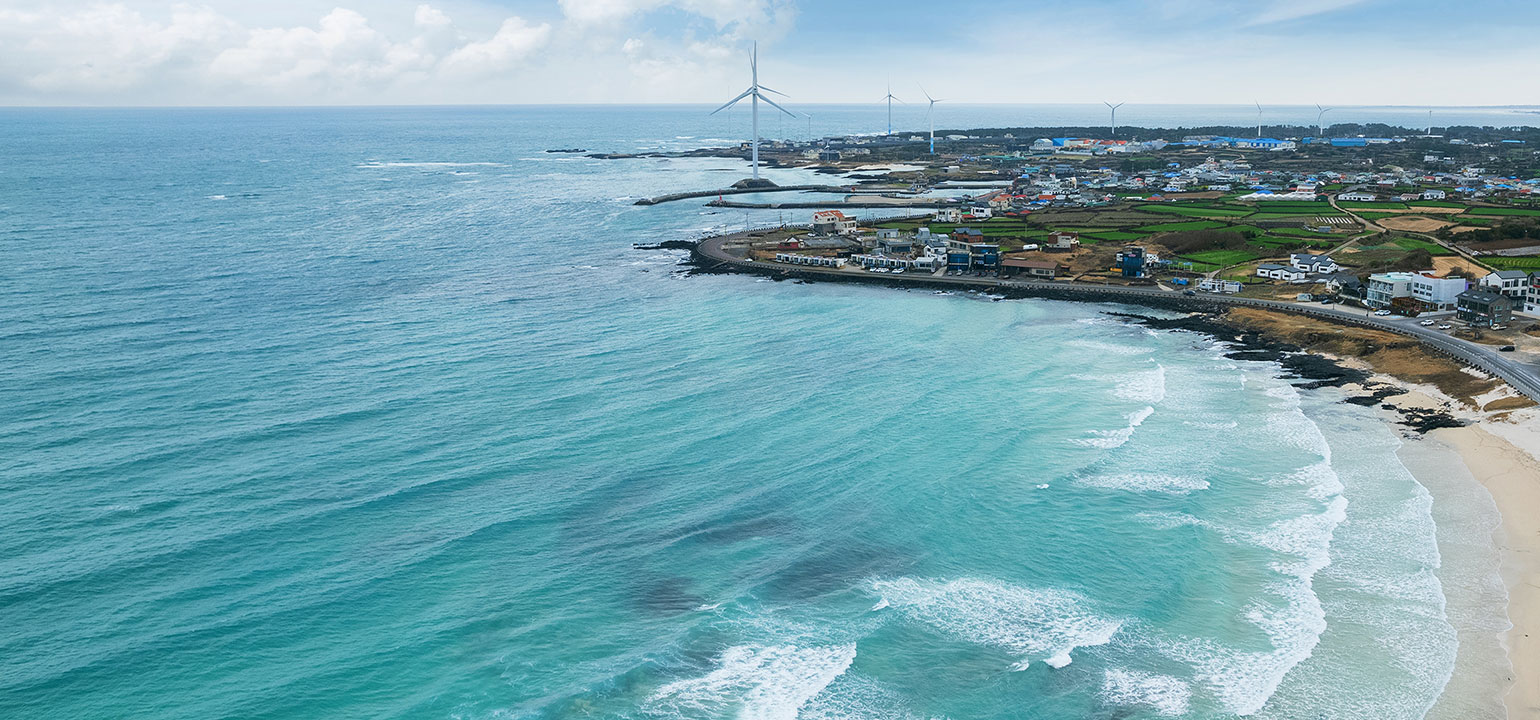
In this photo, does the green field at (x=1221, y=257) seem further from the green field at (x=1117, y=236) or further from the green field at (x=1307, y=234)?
the green field at (x=1307, y=234)

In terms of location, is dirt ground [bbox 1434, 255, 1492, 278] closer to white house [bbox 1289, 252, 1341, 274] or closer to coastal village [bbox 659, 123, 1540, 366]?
coastal village [bbox 659, 123, 1540, 366]

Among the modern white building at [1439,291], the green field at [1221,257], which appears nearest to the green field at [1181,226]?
the green field at [1221,257]

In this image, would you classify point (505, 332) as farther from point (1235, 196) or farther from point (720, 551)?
point (1235, 196)

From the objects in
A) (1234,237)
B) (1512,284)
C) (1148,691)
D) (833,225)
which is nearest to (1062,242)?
(1234,237)

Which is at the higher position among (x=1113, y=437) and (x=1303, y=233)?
(x=1303, y=233)

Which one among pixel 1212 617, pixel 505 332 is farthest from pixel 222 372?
pixel 1212 617

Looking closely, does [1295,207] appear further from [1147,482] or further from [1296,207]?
[1147,482]
